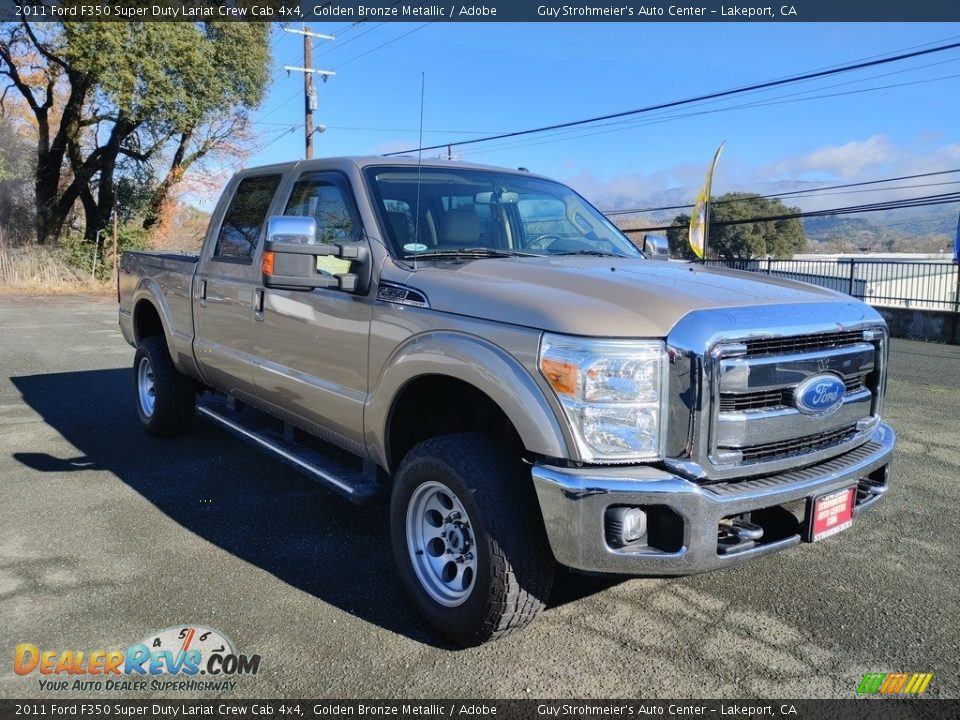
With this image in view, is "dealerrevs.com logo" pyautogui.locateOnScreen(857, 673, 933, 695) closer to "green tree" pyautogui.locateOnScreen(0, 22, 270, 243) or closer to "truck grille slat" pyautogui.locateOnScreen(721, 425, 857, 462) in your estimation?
"truck grille slat" pyautogui.locateOnScreen(721, 425, 857, 462)

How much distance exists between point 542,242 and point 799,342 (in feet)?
5.31

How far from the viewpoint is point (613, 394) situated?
8.57ft

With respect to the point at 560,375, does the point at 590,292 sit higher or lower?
higher

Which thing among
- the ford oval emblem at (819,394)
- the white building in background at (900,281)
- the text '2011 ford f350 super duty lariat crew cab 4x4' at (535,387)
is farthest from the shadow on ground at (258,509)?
the white building in background at (900,281)

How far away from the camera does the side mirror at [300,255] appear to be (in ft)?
11.0

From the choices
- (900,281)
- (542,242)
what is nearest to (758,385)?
(542,242)

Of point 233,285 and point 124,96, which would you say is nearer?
point 233,285

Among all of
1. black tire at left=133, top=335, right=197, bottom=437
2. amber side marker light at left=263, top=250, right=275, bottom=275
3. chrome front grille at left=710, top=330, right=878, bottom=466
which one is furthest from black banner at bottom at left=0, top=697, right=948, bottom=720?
black tire at left=133, top=335, right=197, bottom=437

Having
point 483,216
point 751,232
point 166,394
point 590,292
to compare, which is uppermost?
point 751,232

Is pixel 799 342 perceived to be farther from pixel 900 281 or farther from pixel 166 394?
pixel 900 281

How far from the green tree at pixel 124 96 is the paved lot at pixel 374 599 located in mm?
18041

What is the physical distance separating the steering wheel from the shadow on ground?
5.54 ft

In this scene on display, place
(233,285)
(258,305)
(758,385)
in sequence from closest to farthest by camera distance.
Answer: (758,385) < (258,305) < (233,285)

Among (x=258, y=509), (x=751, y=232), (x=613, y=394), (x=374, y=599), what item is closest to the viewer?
(x=613, y=394)
